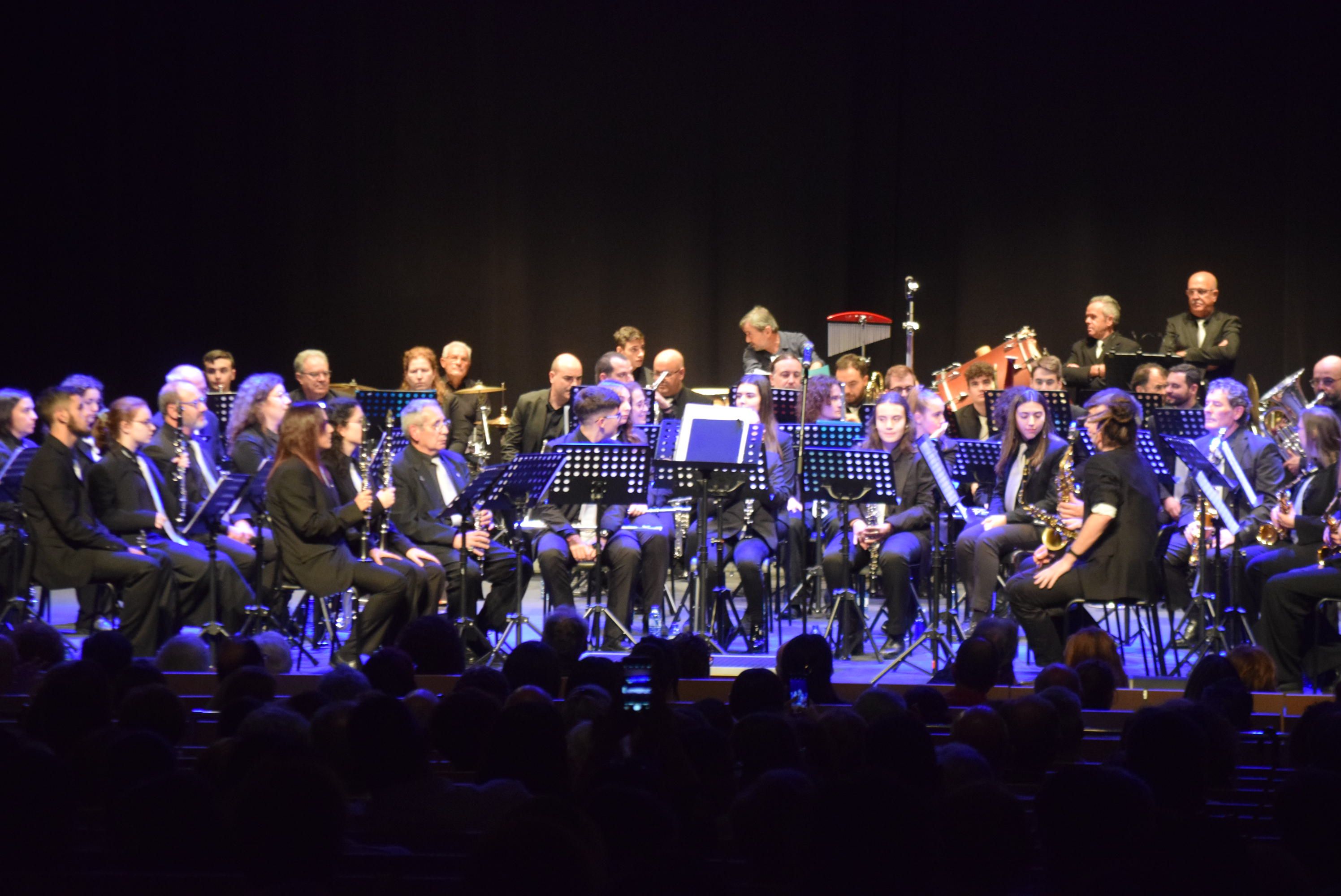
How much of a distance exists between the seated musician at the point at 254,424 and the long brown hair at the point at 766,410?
2.66 meters

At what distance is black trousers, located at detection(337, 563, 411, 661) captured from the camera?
6.88 meters

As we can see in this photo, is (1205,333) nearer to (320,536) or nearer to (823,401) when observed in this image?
(823,401)

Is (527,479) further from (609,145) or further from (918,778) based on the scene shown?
(609,145)

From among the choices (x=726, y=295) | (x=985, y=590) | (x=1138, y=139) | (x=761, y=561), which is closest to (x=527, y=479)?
(x=761, y=561)

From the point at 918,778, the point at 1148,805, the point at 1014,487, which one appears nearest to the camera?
the point at 1148,805

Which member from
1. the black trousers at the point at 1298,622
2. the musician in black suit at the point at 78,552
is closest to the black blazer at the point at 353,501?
the musician in black suit at the point at 78,552

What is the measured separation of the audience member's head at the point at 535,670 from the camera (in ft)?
15.3

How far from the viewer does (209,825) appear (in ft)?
9.29

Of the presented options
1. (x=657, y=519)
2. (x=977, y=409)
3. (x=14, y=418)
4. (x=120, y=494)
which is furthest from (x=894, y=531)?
(x=14, y=418)

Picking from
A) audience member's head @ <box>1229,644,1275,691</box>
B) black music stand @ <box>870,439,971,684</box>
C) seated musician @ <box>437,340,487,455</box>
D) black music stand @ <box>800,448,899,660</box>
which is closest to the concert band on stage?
A: black music stand @ <box>870,439,971,684</box>

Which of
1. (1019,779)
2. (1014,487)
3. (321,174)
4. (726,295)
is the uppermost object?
(321,174)

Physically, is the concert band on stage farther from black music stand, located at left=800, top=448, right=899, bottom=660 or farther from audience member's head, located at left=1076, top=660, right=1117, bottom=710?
audience member's head, located at left=1076, top=660, right=1117, bottom=710

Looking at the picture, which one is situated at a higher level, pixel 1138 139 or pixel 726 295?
pixel 1138 139

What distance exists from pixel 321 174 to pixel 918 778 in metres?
9.95
